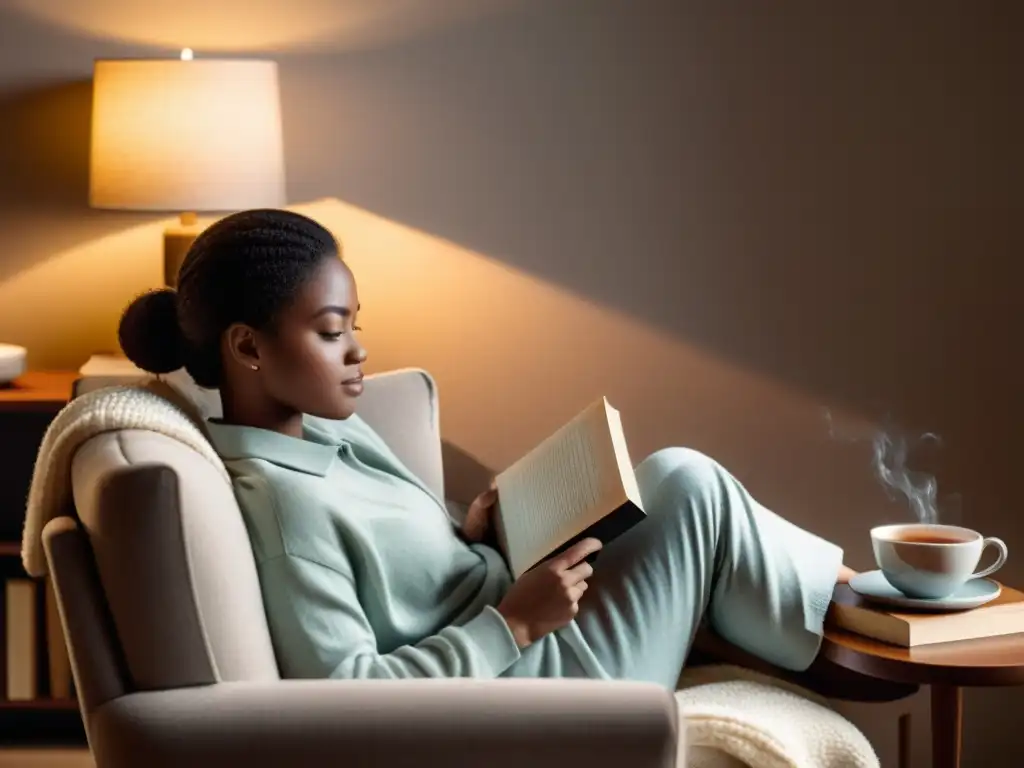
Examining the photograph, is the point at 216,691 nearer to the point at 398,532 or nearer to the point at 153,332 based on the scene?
the point at 398,532

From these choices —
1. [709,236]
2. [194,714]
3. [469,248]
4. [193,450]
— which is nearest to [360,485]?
[193,450]

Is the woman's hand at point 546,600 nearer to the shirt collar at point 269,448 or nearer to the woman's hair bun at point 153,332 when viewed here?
the shirt collar at point 269,448

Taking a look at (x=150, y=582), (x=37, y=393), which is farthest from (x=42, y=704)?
(x=150, y=582)

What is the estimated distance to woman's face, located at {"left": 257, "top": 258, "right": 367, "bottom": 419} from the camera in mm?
1725

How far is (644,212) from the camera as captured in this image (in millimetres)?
2516

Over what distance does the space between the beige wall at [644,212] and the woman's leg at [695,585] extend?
2.46ft

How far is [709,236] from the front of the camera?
252 centimetres

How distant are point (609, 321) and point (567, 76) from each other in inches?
16.4

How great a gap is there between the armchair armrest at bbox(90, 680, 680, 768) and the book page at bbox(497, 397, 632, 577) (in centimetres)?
31

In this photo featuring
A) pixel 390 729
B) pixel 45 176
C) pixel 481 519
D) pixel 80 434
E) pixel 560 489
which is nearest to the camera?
pixel 390 729

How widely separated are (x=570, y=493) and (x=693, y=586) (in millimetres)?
196

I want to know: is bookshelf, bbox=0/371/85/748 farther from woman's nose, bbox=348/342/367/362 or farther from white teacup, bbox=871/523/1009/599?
white teacup, bbox=871/523/1009/599

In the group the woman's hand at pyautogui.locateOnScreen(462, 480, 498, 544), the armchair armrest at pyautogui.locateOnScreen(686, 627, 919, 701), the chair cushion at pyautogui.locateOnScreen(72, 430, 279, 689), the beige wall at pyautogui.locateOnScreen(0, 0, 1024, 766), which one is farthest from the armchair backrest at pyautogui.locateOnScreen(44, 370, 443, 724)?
the beige wall at pyautogui.locateOnScreen(0, 0, 1024, 766)

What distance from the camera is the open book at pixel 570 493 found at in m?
1.66
